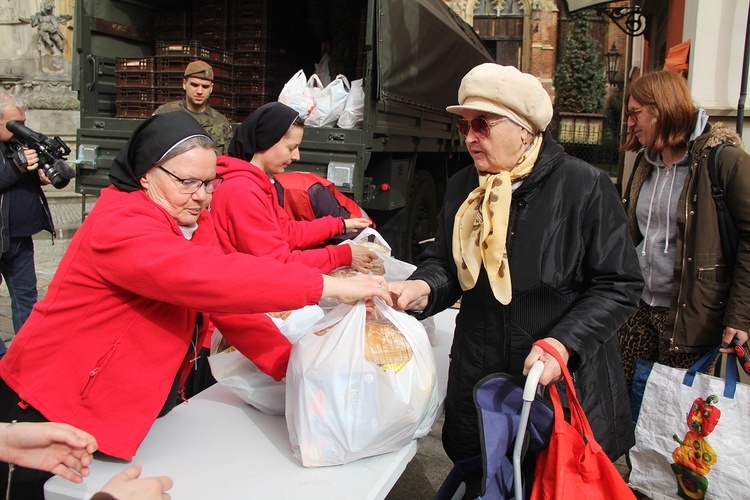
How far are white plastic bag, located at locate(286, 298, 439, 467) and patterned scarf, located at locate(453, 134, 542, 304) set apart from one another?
0.37 metres

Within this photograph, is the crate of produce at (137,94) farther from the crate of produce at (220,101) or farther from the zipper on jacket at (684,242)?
the zipper on jacket at (684,242)

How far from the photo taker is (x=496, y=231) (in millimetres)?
1835

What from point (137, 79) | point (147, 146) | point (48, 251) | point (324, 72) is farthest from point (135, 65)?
point (147, 146)

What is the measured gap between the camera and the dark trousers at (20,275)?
4.45 m

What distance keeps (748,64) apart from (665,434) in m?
3.52

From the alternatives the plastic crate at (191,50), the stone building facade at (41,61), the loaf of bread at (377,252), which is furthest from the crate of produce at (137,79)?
the stone building facade at (41,61)

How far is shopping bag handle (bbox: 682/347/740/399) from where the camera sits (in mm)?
2350

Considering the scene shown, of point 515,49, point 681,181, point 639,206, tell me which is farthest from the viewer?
point 515,49

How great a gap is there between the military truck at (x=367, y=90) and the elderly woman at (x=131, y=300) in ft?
10.8

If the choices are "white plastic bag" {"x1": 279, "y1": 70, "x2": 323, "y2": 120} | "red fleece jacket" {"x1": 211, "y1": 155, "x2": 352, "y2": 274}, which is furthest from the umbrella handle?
"white plastic bag" {"x1": 279, "y1": 70, "x2": 323, "y2": 120}

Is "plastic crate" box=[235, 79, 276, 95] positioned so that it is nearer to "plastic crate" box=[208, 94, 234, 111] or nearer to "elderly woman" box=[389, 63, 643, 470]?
"plastic crate" box=[208, 94, 234, 111]

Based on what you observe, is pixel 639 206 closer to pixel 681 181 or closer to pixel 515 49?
pixel 681 181

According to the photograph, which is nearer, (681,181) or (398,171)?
(681,181)

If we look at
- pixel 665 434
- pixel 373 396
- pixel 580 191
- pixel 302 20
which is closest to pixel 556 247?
pixel 580 191
